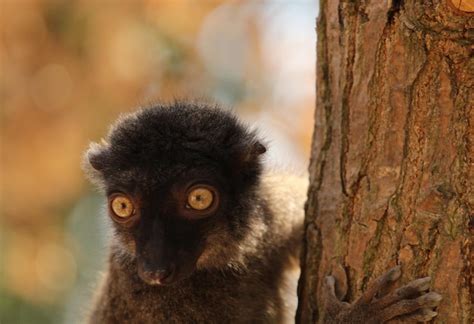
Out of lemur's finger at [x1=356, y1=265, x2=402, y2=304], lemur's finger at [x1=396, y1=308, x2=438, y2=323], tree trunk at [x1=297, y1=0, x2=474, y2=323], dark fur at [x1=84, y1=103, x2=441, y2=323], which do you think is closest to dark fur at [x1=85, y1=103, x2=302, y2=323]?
dark fur at [x1=84, y1=103, x2=441, y2=323]

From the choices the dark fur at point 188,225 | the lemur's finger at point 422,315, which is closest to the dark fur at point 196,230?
the dark fur at point 188,225

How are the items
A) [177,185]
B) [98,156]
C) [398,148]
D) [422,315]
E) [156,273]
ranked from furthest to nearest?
[98,156] < [177,185] < [156,273] < [398,148] < [422,315]

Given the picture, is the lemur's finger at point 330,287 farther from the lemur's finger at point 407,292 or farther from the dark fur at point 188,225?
the dark fur at point 188,225

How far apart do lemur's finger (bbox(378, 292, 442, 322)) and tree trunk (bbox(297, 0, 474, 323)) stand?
0.18ft

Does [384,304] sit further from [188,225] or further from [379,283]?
[188,225]

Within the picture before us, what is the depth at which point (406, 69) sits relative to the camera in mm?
4449

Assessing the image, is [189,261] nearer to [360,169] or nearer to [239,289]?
[239,289]

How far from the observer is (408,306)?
432 centimetres

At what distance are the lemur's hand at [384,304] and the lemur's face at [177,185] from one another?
0.90m

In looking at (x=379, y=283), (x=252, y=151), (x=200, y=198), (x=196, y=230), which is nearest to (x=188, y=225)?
(x=196, y=230)

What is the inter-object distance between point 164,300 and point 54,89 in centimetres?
465

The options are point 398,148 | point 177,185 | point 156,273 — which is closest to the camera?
point 398,148

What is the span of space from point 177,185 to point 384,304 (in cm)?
153

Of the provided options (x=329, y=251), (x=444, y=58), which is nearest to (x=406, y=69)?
(x=444, y=58)
